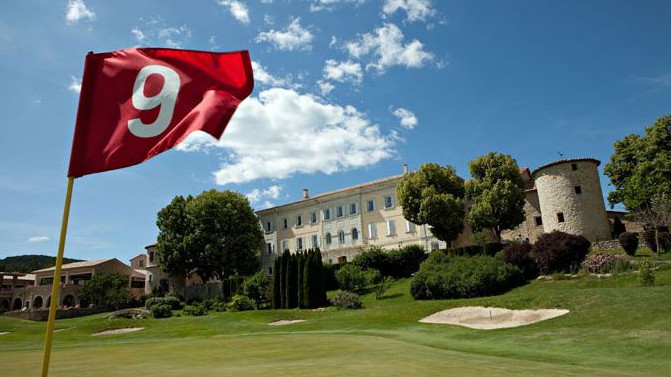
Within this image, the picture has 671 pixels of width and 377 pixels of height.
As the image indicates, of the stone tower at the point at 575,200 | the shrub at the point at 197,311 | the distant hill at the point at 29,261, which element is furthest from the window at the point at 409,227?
the distant hill at the point at 29,261

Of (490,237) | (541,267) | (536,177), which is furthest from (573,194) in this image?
(541,267)

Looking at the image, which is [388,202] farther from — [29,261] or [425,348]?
[29,261]

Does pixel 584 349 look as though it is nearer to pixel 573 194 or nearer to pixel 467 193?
pixel 573 194

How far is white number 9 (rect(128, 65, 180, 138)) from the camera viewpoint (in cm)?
628

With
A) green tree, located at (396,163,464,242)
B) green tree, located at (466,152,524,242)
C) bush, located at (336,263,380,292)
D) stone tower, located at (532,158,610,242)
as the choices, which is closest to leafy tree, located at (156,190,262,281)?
bush, located at (336,263,380,292)

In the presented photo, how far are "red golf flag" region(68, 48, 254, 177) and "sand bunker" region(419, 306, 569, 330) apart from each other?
17031mm

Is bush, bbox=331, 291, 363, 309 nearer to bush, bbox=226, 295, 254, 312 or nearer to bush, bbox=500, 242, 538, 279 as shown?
bush, bbox=226, 295, 254, 312

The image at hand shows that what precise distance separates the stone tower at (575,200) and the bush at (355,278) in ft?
53.9

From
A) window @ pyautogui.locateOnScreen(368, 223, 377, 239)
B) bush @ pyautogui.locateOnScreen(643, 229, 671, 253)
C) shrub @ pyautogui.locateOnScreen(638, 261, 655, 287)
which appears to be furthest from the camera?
window @ pyautogui.locateOnScreen(368, 223, 377, 239)

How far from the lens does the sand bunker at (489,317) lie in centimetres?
2049

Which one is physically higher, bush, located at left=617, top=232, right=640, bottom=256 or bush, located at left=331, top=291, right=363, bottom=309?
bush, located at left=617, top=232, right=640, bottom=256

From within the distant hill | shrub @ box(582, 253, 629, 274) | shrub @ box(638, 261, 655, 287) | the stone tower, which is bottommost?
shrub @ box(638, 261, 655, 287)

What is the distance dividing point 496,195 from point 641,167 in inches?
483

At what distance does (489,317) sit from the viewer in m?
22.5
